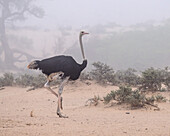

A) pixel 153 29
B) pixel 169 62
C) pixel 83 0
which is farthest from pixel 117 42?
pixel 83 0

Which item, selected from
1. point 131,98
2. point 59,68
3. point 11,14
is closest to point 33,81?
point 131,98

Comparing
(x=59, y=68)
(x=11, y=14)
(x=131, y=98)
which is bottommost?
(x=131, y=98)

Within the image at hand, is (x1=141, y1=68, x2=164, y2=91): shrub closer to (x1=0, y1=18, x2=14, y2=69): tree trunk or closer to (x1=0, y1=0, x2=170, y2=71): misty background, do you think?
(x1=0, y1=0, x2=170, y2=71): misty background

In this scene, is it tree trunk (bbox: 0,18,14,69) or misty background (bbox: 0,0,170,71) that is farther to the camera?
tree trunk (bbox: 0,18,14,69)

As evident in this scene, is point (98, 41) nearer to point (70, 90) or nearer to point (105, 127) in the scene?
point (70, 90)

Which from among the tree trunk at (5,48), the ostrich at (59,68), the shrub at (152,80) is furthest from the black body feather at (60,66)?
the tree trunk at (5,48)

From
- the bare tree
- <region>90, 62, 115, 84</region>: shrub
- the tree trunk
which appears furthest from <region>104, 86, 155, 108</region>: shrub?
the tree trunk

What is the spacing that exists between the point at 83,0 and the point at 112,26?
41.5 metres

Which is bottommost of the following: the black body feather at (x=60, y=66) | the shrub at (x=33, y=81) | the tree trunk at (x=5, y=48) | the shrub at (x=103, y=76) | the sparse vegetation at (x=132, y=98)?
the sparse vegetation at (x=132, y=98)

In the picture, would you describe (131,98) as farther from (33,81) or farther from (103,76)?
(33,81)

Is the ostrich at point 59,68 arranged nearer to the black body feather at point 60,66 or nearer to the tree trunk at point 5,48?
the black body feather at point 60,66

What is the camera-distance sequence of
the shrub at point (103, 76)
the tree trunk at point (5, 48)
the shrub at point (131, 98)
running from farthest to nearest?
the tree trunk at point (5, 48) < the shrub at point (103, 76) < the shrub at point (131, 98)

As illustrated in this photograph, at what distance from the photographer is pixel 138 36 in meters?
39.1

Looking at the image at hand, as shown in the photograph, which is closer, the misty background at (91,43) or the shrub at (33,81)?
the shrub at (33,81)
